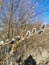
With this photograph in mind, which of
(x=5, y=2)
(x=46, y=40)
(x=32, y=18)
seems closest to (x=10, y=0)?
(x=5, y=2)

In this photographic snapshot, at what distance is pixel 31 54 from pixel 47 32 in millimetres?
872

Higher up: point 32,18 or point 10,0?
point 10,0

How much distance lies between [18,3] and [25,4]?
42 centimetres

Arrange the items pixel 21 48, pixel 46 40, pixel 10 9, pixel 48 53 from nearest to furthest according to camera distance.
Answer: pixel 48 53
pixel 46 40
pixel 21 48
pixel 10 9

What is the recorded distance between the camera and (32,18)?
13531 millimetres

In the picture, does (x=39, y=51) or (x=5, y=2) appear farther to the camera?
(x=5, y=2)

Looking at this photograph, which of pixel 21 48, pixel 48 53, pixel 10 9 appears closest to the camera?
pixel 48 53

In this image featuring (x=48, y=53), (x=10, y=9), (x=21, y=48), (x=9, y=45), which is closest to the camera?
(x=48, y=53)

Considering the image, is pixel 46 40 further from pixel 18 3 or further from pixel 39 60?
pixel 18 3

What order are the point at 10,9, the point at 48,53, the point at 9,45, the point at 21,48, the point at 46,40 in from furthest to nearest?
the point at 10,9
the point at 9,45
the point at 21,48
the point at 46,40
the point at 48,53

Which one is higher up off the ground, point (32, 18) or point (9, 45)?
point (9, 45)

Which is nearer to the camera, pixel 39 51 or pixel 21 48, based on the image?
pixel 39 51

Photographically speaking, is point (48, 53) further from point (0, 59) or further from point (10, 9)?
point (10, 9)

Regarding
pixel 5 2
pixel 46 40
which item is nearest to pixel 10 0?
pixel 5 2
